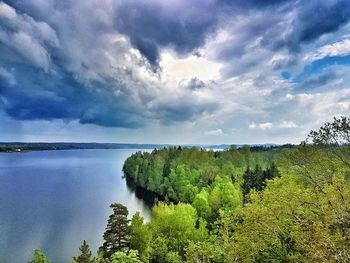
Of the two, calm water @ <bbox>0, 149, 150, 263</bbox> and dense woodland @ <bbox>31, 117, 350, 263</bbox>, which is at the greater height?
dense woodland @ <bbox>31, 117, 350, 263</bbox>

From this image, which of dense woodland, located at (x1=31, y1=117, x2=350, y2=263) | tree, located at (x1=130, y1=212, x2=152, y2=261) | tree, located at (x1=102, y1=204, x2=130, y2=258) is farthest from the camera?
tree, located at (x1=130, y1=212, x2=152, y2=261)

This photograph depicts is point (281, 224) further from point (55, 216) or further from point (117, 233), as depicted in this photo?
point (55, 216)

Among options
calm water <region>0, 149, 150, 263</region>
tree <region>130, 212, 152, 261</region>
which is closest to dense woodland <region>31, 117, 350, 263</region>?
tree <region>130, 212, 152, 261</region>

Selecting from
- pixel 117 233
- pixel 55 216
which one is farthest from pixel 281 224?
pixel 55 216

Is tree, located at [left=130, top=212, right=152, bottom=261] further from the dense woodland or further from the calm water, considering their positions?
the calm water

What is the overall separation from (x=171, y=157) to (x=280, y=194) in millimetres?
95136

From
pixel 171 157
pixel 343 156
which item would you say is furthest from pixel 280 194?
pixel 171 157

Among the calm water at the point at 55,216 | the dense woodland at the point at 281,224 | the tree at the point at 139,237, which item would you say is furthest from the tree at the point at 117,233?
the calm water at the point at 55,216

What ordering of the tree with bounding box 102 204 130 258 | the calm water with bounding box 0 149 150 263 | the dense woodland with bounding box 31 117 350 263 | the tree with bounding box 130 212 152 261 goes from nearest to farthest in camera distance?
the dense woodland with bounding box 31 117 350 263 → the tree with bounding box 102 204 130 258 → the tree with bounding box 130 212 152 261 → the calm water with bounding box 0 149 150 263

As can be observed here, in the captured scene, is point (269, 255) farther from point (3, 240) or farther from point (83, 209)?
point (83, 209)

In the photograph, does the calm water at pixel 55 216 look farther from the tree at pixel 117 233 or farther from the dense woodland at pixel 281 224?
the dense woodland at pixel 281 224

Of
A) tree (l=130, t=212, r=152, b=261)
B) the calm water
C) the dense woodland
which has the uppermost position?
the dense woodland

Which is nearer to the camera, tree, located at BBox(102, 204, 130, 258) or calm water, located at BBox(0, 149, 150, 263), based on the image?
tree, located at BBox(102, 204, 130, 258)

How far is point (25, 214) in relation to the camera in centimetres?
6088
